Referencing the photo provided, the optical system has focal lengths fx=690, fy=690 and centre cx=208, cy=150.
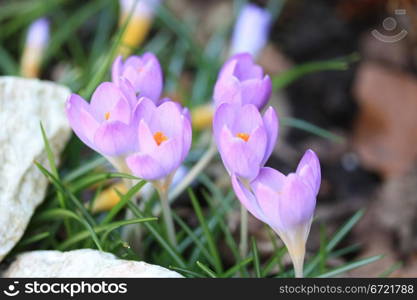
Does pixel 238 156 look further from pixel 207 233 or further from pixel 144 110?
pixel 207 233

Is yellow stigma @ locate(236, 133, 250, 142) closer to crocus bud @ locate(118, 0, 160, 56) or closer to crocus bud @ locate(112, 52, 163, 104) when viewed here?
crocus bud @ locate(112, 52, 163, 104)

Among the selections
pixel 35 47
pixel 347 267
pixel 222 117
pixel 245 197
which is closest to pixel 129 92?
pixel 222 117

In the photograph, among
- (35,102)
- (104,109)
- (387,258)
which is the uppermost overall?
(104,109)

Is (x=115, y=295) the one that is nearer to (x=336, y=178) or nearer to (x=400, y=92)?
(x=336, y=178)

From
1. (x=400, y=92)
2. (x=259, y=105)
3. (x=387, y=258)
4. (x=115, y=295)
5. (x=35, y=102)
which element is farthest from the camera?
(x=400, y=92)

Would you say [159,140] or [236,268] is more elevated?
[159,140]

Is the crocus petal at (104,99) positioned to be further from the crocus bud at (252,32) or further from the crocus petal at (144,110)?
the crocus bud at (252,32)

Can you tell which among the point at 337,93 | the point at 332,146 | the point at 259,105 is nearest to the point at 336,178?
the point at 332,146

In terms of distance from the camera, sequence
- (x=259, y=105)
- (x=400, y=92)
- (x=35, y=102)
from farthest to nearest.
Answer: (x=400, y=92) < (x=35, y=102) < (x=259, y=105)
